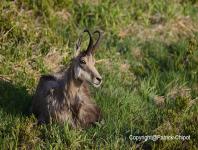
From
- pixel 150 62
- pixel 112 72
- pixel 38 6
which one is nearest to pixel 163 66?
pixel 150 62

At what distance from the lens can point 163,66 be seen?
39.0 feet

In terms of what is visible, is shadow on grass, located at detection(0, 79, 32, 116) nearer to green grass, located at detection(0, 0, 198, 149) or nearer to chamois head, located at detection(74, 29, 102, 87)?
green grass, located at detection(0, 0, 198, 149)

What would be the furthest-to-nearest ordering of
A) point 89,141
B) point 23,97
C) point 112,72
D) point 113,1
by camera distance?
1. point 113,1
2. point 112,72
3. point 23,97
4. point 89,141

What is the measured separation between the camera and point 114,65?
37.2 ft

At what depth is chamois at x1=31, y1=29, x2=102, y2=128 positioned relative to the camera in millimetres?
8562

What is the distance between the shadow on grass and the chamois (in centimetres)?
23

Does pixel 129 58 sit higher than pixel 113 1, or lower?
lower

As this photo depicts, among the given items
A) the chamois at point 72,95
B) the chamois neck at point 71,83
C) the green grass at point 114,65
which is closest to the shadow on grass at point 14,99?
the green grass at point 114,65

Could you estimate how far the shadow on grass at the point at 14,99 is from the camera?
30.0ft

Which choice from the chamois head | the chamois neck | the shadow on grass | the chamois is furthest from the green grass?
the chamois head

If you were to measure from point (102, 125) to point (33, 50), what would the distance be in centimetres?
298

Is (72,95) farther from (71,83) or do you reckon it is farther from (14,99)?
(14,99)

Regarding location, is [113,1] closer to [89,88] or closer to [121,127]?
[89,88]

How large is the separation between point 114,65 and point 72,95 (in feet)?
8.76
